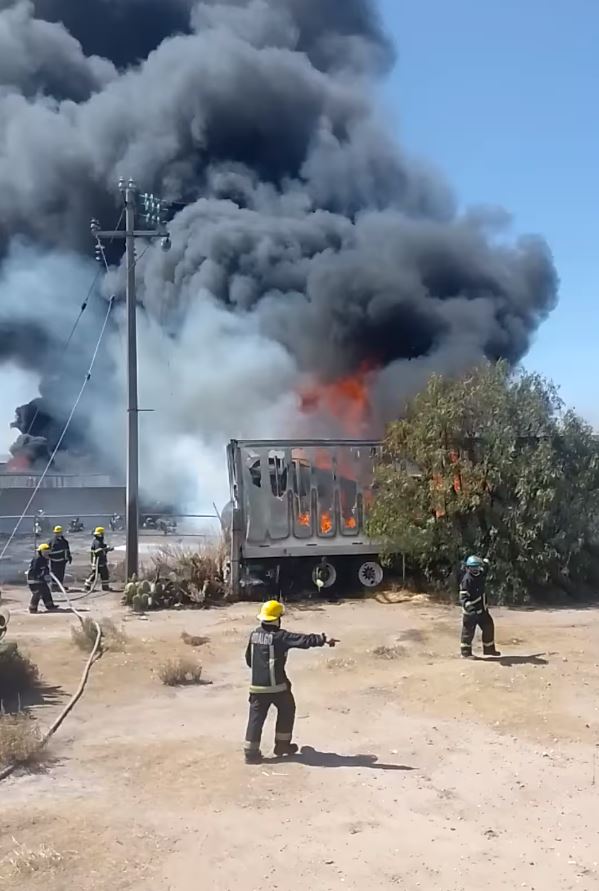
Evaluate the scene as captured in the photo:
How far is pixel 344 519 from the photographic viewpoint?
16.6 meters

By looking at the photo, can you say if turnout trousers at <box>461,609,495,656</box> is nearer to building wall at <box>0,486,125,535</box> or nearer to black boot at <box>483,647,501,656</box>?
black boot at <box>483,647,501,656</box>

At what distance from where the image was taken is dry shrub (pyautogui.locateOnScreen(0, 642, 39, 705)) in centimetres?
930

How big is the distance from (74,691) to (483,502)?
798 cm

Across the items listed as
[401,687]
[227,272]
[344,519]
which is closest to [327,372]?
[227,272]

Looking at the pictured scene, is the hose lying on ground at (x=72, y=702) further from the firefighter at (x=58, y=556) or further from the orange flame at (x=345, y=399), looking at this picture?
the orange flame at (x=345, y=399)

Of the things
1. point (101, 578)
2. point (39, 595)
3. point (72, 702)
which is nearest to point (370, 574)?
point (101, 578)

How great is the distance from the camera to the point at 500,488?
15227 millimetres

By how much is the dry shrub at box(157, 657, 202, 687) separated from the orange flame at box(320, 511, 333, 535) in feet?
21.3

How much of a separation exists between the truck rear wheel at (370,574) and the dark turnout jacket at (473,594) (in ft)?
20.7

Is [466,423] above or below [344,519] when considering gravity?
above

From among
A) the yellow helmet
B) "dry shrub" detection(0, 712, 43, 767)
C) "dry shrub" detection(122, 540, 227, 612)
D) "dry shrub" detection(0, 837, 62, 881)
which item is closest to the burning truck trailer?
"dry shrub" detection(122, 540, 227, 612)

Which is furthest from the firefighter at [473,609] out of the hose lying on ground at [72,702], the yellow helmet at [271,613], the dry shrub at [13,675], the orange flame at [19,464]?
the orange flame at [19,464]

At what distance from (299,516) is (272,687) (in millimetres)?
9223

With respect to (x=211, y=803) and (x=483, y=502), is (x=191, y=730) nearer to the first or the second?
(x=211, y=803)
